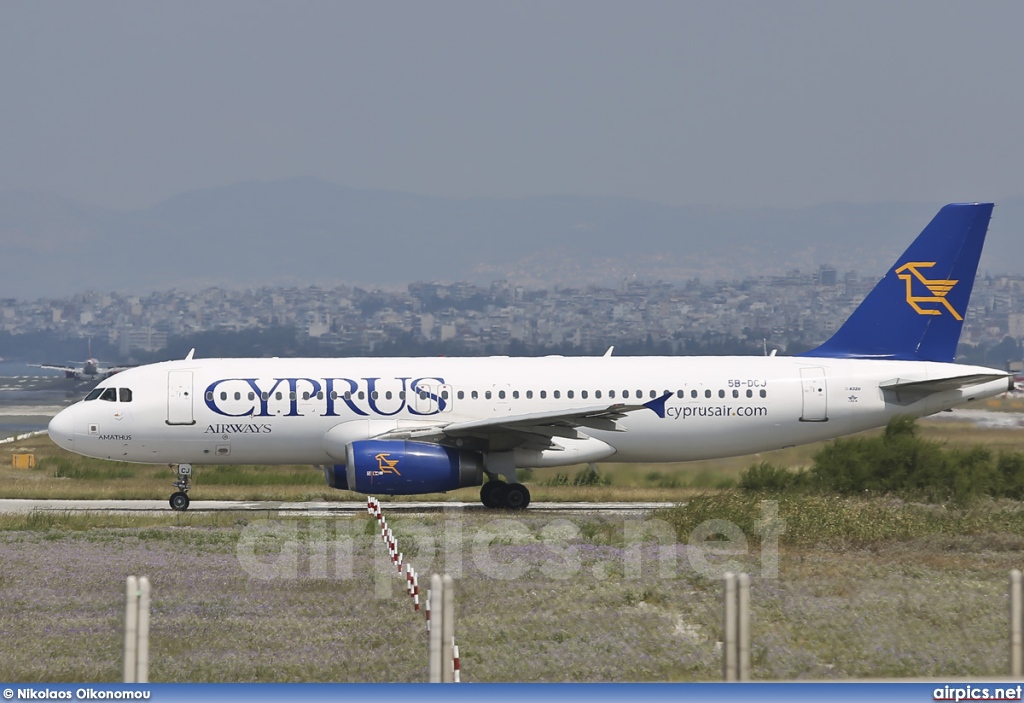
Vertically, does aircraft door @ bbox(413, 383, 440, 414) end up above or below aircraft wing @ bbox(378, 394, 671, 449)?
above

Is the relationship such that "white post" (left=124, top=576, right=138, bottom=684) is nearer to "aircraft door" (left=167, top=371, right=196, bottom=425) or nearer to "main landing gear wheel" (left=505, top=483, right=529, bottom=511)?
"main landing gear wheel" (left=505, top=483, right=529, bottom=511)

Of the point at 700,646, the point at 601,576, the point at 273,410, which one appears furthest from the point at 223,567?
the point at 273,410

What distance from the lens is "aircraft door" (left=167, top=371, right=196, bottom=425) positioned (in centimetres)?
2659

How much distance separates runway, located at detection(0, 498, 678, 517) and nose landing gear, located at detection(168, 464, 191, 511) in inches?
7.6

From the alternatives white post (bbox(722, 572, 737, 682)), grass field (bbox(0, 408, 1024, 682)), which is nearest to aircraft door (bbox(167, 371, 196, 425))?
grass field (bbox(0, 408, 1024, 682))

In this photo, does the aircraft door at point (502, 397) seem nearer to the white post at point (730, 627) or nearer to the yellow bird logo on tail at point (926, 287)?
the yellow bird logo on tail at point (926, 287)

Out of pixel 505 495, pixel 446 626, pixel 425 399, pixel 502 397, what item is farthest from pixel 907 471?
pixel 446 626

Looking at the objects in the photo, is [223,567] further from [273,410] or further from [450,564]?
[273,410]

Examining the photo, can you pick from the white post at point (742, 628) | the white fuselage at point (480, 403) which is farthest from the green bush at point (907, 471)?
the white post at point (742, 628)

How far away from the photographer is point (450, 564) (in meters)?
17.4

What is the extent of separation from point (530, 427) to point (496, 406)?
1.75 m

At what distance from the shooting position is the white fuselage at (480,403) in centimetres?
2650

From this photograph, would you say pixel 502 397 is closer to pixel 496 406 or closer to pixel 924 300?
pixel 496 406
